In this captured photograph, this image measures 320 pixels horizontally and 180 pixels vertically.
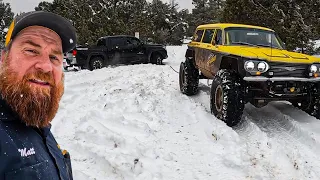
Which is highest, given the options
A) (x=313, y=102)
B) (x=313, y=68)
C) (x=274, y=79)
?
(x=313, y=68)

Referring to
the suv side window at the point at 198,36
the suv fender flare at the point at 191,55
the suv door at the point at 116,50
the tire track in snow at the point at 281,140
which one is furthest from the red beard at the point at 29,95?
the suv door at the point at 116,50

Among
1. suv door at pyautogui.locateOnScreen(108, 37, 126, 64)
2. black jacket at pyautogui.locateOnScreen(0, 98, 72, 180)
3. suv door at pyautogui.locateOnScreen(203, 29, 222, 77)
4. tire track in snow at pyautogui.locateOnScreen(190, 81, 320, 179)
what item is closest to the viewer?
black jacket at pyautogui.locateOnScreen(0, 98, 72, 180)

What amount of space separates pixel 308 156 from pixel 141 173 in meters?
2.52

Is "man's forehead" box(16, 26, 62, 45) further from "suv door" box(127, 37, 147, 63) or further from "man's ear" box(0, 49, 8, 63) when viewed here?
"suv door" box(127, 37, 147, 63)

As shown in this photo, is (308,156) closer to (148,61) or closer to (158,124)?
(158,124)

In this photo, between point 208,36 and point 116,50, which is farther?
point 116,50

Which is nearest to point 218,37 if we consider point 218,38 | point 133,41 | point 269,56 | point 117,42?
point 218,38

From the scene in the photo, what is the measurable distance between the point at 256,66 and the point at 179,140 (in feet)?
6.04

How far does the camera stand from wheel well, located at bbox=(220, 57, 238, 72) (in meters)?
6.15

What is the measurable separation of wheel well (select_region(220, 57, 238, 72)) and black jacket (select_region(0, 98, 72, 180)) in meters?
4.99

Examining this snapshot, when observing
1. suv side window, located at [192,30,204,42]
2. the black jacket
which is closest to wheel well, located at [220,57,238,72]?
suv side window, located at [192,30,204,42]

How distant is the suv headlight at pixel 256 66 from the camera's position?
5.62m

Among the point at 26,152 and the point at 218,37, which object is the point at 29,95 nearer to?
the point at 26,152

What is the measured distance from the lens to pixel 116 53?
55.9 feet
